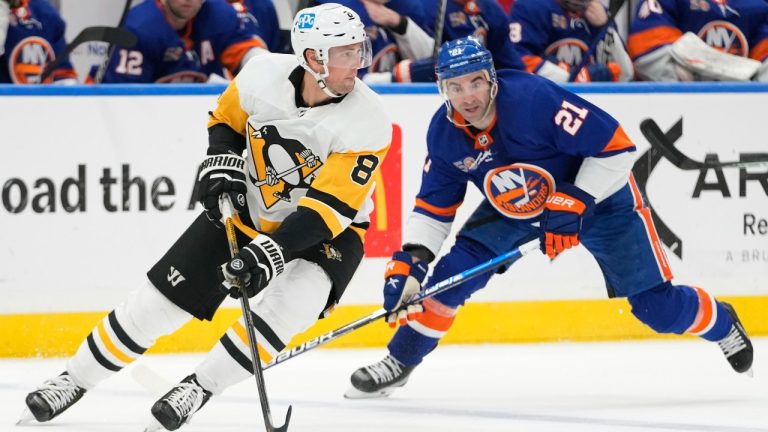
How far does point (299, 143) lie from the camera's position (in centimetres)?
349

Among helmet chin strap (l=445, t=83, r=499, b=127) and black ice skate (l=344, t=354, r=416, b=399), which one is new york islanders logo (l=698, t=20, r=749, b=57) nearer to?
helmet chin strap (l=445, t=83, r=499, b=127)

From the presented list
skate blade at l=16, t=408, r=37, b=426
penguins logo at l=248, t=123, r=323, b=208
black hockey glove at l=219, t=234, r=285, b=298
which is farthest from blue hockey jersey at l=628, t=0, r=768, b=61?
skate blade at l=16, t=408, r=37, b=426

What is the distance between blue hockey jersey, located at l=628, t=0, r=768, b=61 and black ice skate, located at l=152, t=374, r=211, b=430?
9.82ft

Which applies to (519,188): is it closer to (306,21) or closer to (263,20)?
(306,21)

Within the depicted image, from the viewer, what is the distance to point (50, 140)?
4.75 m

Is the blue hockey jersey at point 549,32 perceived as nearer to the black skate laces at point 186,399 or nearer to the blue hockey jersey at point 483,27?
the blue hockey jersey at point 483,27

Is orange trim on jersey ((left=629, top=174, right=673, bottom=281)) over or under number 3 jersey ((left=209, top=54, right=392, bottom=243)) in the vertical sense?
under

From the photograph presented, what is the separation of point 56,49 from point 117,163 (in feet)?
2.47

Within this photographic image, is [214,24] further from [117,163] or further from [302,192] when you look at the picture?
[302,192]

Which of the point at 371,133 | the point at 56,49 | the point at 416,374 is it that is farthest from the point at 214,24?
the point at 371,133

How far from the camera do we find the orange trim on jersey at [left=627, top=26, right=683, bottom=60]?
18.4 feet

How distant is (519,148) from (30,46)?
86.9 inches

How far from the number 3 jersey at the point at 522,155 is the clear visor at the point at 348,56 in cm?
46

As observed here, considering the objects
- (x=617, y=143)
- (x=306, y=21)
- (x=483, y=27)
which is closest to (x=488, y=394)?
(x=617, y=143)
